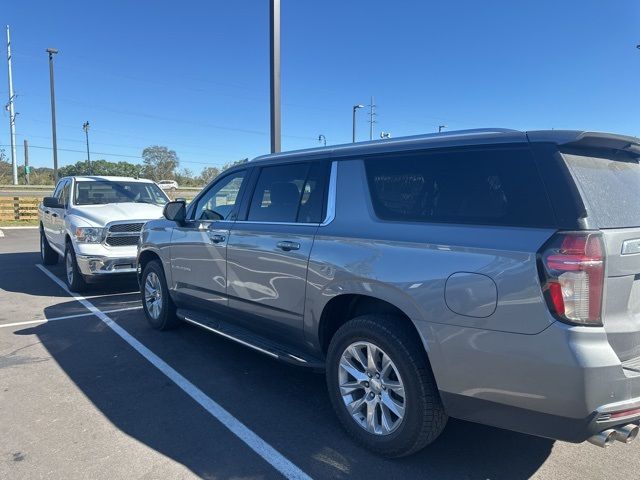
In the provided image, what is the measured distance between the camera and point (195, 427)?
3480mm

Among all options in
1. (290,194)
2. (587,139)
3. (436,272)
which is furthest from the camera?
(290,194)

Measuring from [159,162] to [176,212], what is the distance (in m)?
84.3

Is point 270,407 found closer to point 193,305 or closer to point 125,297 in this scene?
point 193,305

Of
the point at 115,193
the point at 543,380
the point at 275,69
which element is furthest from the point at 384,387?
the point at 115,193

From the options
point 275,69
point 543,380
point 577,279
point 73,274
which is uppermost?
point 275,69

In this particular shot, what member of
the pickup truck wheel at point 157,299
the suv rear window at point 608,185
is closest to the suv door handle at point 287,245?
the suv rear window at point 608,185

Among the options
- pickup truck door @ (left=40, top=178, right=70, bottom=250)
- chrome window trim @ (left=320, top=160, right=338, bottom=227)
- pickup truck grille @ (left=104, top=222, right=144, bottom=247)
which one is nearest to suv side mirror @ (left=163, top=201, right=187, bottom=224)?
chrome window trim @ (left=320, top=160, right=338, bottom=227)

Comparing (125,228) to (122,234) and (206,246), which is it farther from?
(206,246)

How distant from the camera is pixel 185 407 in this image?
12.5 ft

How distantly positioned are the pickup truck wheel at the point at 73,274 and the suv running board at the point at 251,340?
345cm

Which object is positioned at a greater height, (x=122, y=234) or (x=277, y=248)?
(x=277, y=248)

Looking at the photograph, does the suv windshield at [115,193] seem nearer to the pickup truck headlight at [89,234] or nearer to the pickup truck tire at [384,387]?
the pickup truck headlight at [89,234]

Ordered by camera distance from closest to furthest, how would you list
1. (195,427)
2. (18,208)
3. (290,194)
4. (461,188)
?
(461,188) < (195,427) < (290,194) < (18,208)

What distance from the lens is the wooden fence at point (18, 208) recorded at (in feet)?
71.2
